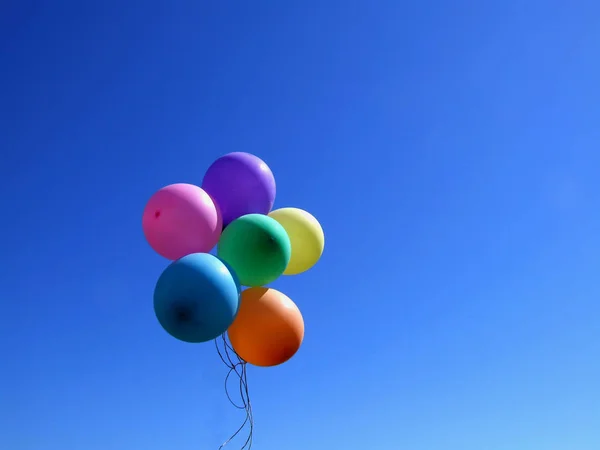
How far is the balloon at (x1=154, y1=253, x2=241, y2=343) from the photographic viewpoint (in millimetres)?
4629

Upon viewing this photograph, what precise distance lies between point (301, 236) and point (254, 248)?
1005 millimetres

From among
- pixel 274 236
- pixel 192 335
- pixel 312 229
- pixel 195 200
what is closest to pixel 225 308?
pixel 192 335

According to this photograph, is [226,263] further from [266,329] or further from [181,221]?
[266,329]

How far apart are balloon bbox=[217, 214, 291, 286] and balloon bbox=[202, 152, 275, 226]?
0.39 meters

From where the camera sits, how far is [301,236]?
602cm

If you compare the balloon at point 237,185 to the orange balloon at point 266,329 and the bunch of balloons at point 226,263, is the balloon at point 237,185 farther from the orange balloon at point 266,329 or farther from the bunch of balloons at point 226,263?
the orange balloon at point 266,329

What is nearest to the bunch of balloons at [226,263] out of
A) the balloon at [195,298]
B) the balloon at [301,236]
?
the balloon at [195,298]

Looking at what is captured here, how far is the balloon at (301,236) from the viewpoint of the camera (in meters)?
6.02

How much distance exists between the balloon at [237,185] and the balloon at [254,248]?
0.39m

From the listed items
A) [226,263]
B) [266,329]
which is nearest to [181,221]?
[226,263]

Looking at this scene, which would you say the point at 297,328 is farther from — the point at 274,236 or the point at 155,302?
the point at 155,302

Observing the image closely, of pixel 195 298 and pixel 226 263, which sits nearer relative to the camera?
pixel 195 298

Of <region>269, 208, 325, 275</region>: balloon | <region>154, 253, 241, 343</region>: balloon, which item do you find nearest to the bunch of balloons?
<region>154, 253, 241, 343</region>: balloon

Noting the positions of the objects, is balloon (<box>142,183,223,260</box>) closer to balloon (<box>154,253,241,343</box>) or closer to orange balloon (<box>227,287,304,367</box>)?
balloon (<box>154,253,241,343</box>)
